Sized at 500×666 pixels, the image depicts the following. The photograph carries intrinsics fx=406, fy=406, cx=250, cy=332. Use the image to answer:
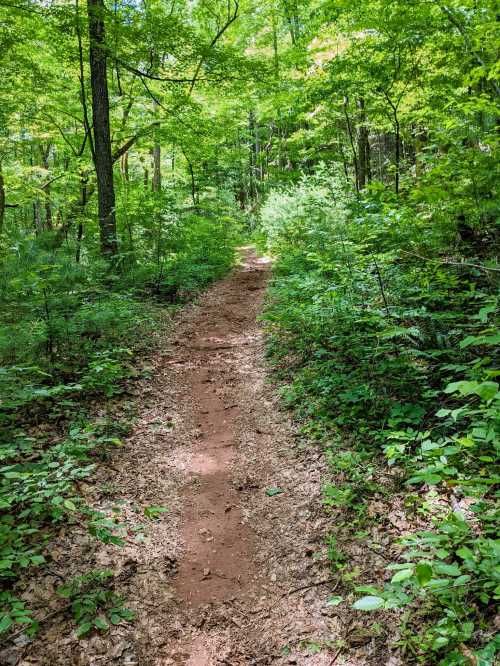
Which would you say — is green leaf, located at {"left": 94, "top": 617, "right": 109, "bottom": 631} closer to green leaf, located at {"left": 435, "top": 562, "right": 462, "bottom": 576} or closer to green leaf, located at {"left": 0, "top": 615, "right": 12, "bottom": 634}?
green leaf, located at {"left": 0, "top": 615, "right": 12, "bottom": 634}

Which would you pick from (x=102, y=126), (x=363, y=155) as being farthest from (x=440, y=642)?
(x=363, y=155)

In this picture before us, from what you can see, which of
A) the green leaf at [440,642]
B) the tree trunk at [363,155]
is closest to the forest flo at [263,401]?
the green leaf at [440,642]

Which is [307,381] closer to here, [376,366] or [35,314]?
[376,366]

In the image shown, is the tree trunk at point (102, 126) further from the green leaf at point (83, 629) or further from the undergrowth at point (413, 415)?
the green leaf at point (83, 629)

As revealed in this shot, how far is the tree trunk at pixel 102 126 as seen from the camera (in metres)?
8.67

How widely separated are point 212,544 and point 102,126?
9.20 meters

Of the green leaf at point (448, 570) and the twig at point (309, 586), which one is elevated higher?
the green leaf at point (448, 570)

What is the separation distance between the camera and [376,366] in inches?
197

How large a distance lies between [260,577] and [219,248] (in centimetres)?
1277

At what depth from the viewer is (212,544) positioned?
12.1ft

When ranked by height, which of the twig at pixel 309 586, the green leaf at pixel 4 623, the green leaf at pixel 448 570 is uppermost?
the green leaf at pixel 448 570

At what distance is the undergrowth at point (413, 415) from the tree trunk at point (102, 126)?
436 cm

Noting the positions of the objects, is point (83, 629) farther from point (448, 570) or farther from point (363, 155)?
point (363, 155)

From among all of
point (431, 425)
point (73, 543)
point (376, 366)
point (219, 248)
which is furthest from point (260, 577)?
point (219, 248)
